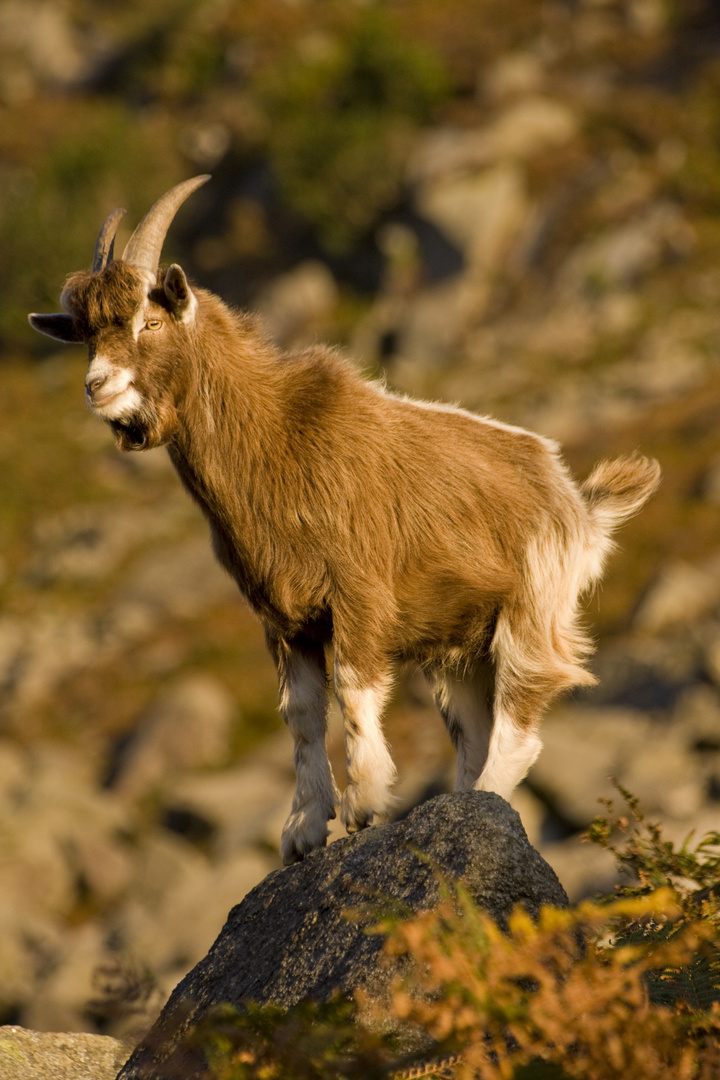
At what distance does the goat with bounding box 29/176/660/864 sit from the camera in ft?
18.3

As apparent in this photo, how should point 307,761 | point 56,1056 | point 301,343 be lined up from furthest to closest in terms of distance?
point 301,343, point 307,761, point 56,1056

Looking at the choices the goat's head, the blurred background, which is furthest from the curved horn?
the blurred background

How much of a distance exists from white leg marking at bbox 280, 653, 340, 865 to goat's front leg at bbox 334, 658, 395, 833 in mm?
189

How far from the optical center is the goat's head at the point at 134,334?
5.53 metres

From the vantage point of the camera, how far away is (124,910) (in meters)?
19.2

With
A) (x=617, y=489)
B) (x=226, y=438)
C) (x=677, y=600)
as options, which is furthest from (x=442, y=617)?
(x=677, y=600)

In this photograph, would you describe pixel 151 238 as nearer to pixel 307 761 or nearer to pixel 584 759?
pixel 307 761

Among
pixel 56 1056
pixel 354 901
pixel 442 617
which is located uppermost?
pixel 442 617

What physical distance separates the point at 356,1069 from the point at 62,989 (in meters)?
14.1

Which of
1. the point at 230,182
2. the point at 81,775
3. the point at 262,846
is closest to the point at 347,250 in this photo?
the point at 230,182

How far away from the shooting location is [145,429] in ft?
18.8

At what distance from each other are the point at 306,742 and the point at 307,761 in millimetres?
97

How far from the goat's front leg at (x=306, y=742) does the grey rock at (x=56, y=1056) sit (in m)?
1.29

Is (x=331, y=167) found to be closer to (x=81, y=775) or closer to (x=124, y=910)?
(x=81, y=775)
